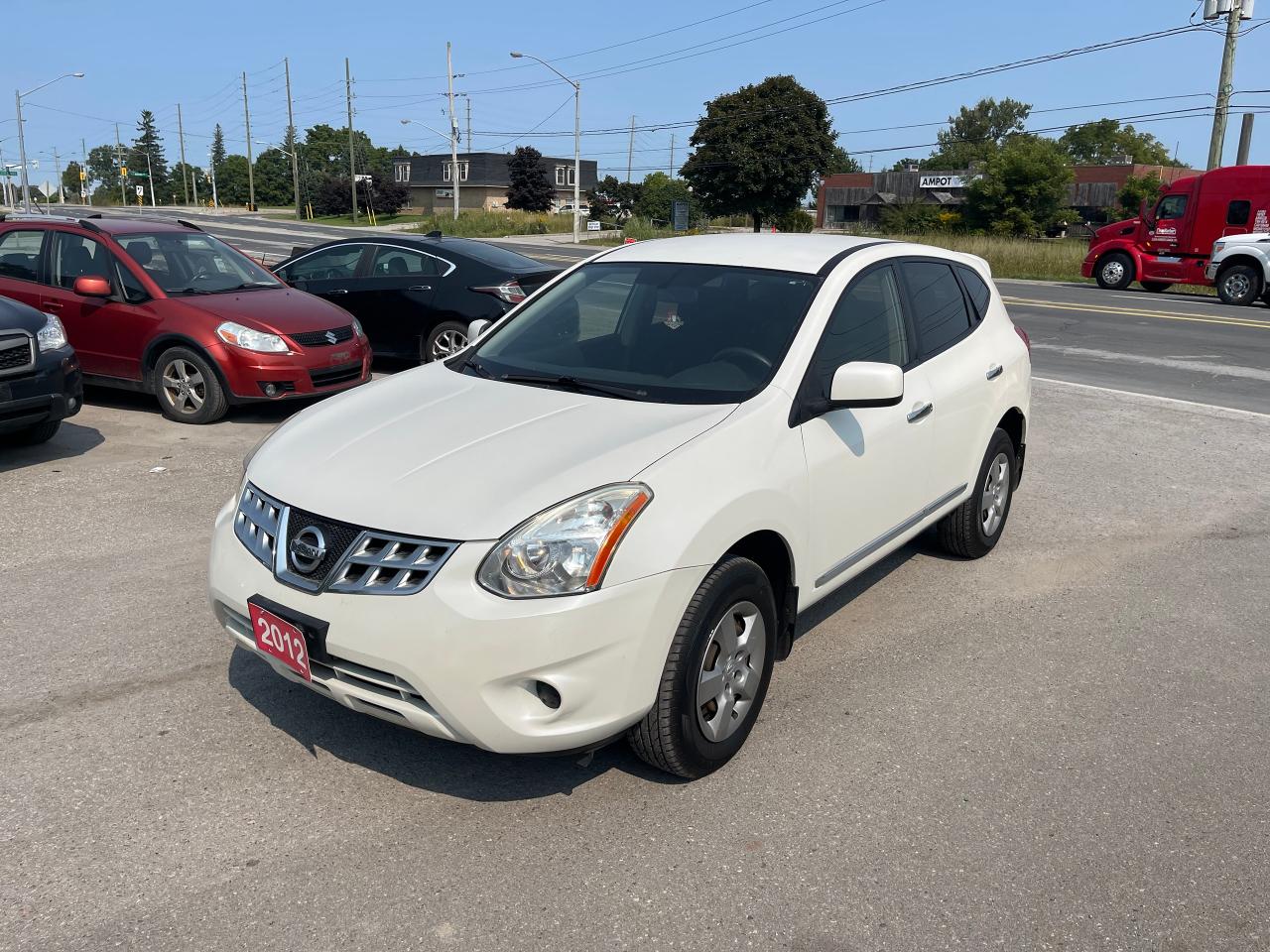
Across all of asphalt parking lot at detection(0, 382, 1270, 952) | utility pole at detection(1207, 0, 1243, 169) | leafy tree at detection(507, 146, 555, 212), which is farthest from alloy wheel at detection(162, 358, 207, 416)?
leafy tree at detection(507, 146, 555, 212)

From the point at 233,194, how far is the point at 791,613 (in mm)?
143070

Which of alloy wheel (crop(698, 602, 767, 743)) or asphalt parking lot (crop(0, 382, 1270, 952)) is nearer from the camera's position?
asphalt parking lot (crop(0, 382, 1270, 952))

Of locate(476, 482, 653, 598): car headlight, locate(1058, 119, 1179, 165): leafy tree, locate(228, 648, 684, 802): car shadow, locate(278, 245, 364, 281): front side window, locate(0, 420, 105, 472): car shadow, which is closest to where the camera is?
locate(476, 482, 653, 598): car headlight

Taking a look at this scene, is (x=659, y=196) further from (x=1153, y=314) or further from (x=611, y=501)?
(x=611, y=501)

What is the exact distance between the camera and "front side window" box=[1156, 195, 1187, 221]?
1031 inches

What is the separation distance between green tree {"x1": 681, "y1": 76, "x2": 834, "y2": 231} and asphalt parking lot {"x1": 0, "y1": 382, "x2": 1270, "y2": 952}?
197 feet

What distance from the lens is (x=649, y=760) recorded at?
335cm

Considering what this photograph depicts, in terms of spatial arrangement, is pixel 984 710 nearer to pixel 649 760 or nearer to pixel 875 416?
pixel 875 416

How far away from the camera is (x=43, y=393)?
6.88m

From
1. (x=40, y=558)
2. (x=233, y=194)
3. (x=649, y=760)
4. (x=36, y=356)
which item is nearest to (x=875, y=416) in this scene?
(x=649, y=760)

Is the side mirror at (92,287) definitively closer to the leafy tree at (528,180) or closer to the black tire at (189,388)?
the black tire at (189,388)

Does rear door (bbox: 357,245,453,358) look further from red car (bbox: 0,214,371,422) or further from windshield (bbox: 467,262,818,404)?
windshield (bbox: 467,262,818,404)

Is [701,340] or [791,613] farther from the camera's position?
[701,340]

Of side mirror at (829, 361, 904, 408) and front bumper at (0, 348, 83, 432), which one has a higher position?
side mirror at (829, 361, 904, 408)
